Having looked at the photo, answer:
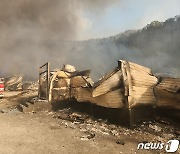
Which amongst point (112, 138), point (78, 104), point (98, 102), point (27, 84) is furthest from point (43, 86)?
point (27, 84)

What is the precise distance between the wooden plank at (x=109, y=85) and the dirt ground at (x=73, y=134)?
48.5 inches

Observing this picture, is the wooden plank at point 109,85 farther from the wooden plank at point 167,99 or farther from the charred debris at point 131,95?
the wooden plank at point 167,99

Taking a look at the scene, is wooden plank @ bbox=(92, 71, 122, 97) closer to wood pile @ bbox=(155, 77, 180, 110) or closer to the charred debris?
the charred debris

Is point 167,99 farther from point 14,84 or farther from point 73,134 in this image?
point 14,84

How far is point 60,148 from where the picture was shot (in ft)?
22.2

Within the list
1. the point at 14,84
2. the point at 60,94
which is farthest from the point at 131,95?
the point at 14,84

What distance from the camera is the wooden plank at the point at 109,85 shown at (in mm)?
9807

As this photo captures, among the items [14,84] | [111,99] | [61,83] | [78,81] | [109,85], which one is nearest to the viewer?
[111,99]

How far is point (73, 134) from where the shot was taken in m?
8.21

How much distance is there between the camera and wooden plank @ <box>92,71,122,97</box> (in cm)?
981

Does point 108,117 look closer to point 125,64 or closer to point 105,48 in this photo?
point 125,64

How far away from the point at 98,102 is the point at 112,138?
2759 millimetres

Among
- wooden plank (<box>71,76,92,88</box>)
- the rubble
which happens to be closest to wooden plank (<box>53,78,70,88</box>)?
wooden plank (<box>71,76,92,88</box>)

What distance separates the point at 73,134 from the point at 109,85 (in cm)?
279
